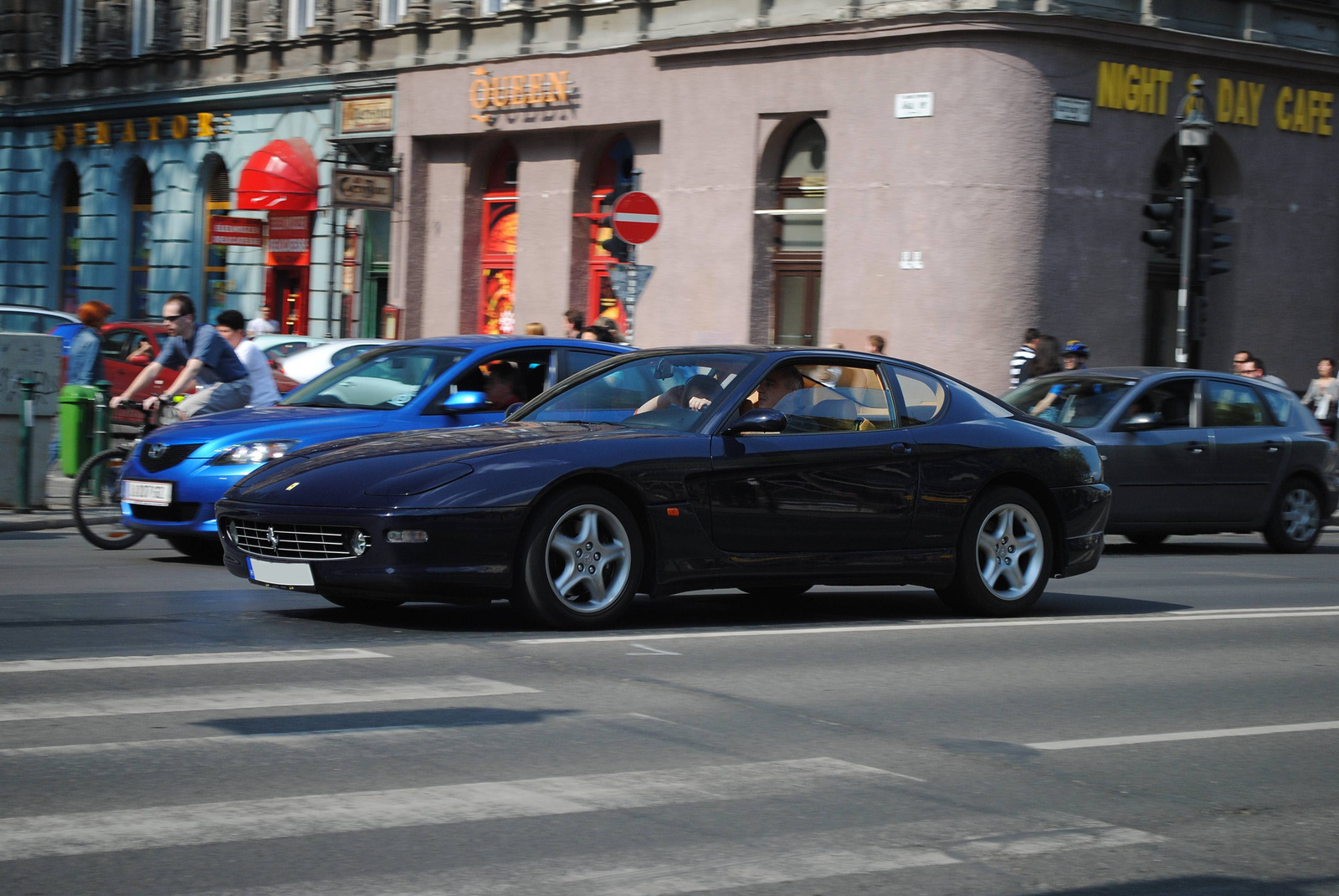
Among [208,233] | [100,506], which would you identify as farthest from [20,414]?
[208,233]

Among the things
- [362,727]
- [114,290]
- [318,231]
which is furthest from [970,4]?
[114,290]

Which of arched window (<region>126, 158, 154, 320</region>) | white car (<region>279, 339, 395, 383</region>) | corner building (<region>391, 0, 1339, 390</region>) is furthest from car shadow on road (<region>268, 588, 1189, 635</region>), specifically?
arched window (<region>126, 158, 154, 320</region>)

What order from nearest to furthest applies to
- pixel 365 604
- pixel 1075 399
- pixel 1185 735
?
pixel 1185 735 < pixel 365 604 < pixel 1075 399

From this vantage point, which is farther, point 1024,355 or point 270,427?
point 1024,355

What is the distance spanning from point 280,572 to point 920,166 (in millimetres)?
16938

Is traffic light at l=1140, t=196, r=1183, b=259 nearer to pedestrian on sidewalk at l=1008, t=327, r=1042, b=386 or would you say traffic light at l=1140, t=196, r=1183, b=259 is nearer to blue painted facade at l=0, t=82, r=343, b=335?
pedestrian on sidewalk at l=1008, t=327, r=1042, b=386

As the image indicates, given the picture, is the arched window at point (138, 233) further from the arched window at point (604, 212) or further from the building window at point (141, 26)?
the arched window at point (604, 212)

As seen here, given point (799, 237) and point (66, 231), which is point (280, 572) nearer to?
point (799, 237)

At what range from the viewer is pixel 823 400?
9.26m

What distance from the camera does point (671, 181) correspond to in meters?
26.8

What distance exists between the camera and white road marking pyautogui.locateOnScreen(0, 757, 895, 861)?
4559 mm

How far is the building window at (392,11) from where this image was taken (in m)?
31.7

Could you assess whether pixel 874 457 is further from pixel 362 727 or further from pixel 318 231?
pixel 318 231

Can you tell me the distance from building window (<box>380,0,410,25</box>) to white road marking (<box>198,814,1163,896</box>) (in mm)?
28478
